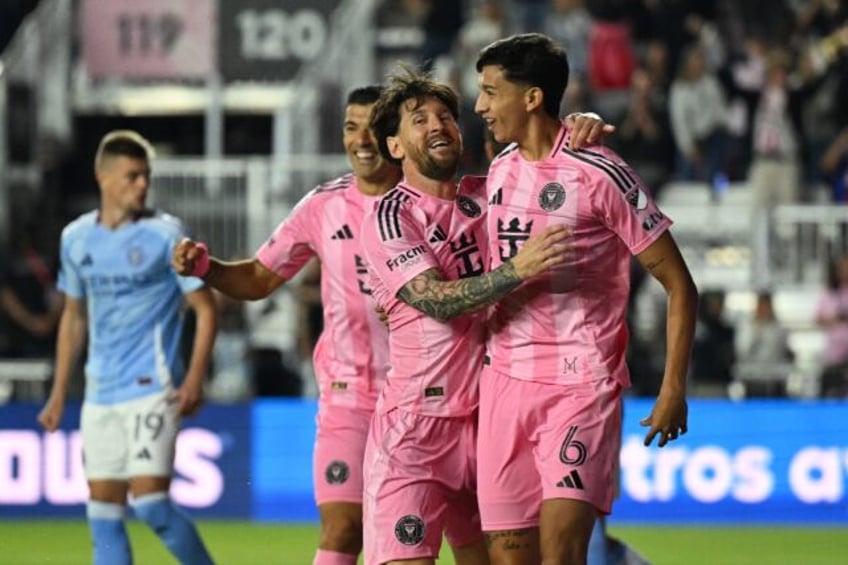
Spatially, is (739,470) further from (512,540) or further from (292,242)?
(512,540)

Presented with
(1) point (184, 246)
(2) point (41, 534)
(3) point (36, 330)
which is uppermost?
(1) point (184, 246)

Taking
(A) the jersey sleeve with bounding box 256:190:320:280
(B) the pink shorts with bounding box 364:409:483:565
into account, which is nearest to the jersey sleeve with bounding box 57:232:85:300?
(A) the jersey sleeve with bounding box 256:190:320:280

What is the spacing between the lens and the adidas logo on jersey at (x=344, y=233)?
8.93 m

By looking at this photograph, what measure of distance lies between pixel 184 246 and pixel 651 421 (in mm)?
2169

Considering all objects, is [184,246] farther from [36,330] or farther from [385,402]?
[36,330]

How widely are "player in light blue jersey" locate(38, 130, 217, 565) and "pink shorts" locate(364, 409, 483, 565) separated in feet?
8.15

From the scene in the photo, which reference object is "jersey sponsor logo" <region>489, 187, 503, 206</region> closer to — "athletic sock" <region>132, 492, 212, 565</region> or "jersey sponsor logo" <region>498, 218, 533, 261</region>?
"jersey sponsor logo" <region>498, 218, 533, 261</region>

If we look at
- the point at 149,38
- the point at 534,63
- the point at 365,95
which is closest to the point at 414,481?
the point at 534,63

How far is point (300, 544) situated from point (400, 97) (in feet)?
23.7

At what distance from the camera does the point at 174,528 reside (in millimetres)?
9945

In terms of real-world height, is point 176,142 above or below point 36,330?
above

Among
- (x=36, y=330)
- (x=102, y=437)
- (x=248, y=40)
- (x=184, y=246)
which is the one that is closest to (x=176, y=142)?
(x=248, y=40)

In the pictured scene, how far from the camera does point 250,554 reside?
13828 millimetres

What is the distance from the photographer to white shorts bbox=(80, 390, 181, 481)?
10086 mm
